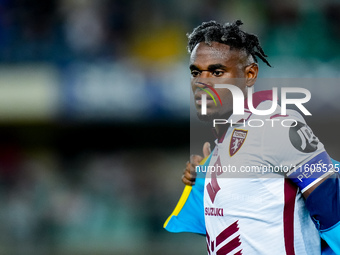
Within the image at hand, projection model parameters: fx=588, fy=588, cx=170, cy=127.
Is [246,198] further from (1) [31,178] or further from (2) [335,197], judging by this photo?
(1) [31,178]

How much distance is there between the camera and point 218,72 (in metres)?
2.53

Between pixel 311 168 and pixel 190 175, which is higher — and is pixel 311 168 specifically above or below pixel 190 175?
above

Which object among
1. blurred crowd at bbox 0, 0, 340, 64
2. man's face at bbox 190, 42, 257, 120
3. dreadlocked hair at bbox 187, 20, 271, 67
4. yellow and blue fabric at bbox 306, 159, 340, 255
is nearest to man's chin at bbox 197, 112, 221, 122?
man's face at bbox 190, 42, 257, 120

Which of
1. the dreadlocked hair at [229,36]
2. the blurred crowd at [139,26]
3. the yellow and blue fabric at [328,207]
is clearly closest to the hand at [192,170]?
the dreadlocked hair at [229,36]


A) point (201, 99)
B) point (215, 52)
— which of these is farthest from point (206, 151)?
point (215, 52)

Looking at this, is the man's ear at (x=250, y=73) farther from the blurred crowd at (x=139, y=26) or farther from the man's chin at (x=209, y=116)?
the blurred crowd at (x=139, y=26)

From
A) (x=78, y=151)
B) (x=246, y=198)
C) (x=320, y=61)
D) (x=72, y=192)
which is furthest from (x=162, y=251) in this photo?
(x=246, y=198)

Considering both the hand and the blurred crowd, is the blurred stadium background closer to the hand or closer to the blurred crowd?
the blurred crowd

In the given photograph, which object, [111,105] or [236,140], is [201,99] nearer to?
[236,140]

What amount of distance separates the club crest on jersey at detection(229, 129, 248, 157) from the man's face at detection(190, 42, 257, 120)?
0.53 ft

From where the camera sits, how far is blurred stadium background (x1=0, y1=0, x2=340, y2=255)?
599 cm

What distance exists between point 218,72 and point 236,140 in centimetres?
32

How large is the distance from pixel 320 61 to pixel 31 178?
340 cm

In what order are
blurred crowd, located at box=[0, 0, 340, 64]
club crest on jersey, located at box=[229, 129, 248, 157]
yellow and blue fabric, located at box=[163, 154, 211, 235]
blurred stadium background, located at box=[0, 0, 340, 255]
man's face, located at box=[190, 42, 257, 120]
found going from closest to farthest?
1. club crest on jersey, located at box=[229, 129, 248, 157]
2. man's face, located at box=[190, 42, 257, 120]
3. yellow and blue fabric, located at box=[163, 154, 211, 235]
4. blurred stadium background, located at box=[0, 0, 340, 255]
5. blurred crowd, located at box=[0, 0, 340, 64]
